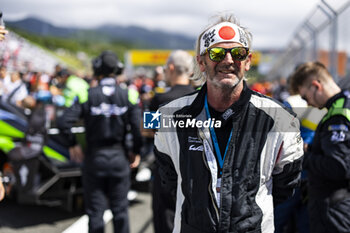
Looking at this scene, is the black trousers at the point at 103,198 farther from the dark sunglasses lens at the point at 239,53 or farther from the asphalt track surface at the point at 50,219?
the dark sunglasses lens at the point at 239,53

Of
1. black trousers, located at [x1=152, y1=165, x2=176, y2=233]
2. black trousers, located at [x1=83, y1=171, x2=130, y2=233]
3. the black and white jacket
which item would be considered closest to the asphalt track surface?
black trousers, located at [x1=83, y1=171, x2=130, y2=233]

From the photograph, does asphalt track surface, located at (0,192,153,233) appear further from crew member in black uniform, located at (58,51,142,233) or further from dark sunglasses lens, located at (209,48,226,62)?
dark sunglasses lens, located at (209,48,226,62)

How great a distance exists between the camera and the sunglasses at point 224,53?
189 centimetres

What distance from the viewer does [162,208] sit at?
3.36 metres

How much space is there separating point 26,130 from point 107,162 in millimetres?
1586

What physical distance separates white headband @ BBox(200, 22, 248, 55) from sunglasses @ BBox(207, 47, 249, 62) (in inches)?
1.2

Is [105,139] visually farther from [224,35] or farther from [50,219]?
→ [224,35]

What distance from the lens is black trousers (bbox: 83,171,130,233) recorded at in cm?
372

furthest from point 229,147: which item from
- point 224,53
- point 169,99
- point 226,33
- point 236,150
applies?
point 169,99

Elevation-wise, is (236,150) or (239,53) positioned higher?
(239,53)

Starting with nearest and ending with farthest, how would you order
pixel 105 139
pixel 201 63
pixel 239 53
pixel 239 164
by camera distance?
1. pixel 239 164
2. pixel 239 53
3. pixel 201 63
4. pixel 105 139

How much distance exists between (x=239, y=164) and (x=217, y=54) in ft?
1.72

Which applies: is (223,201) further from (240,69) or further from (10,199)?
(10,199)

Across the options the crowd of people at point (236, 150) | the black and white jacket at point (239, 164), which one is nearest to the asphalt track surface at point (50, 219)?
the crowd of people at point (236, 150)
